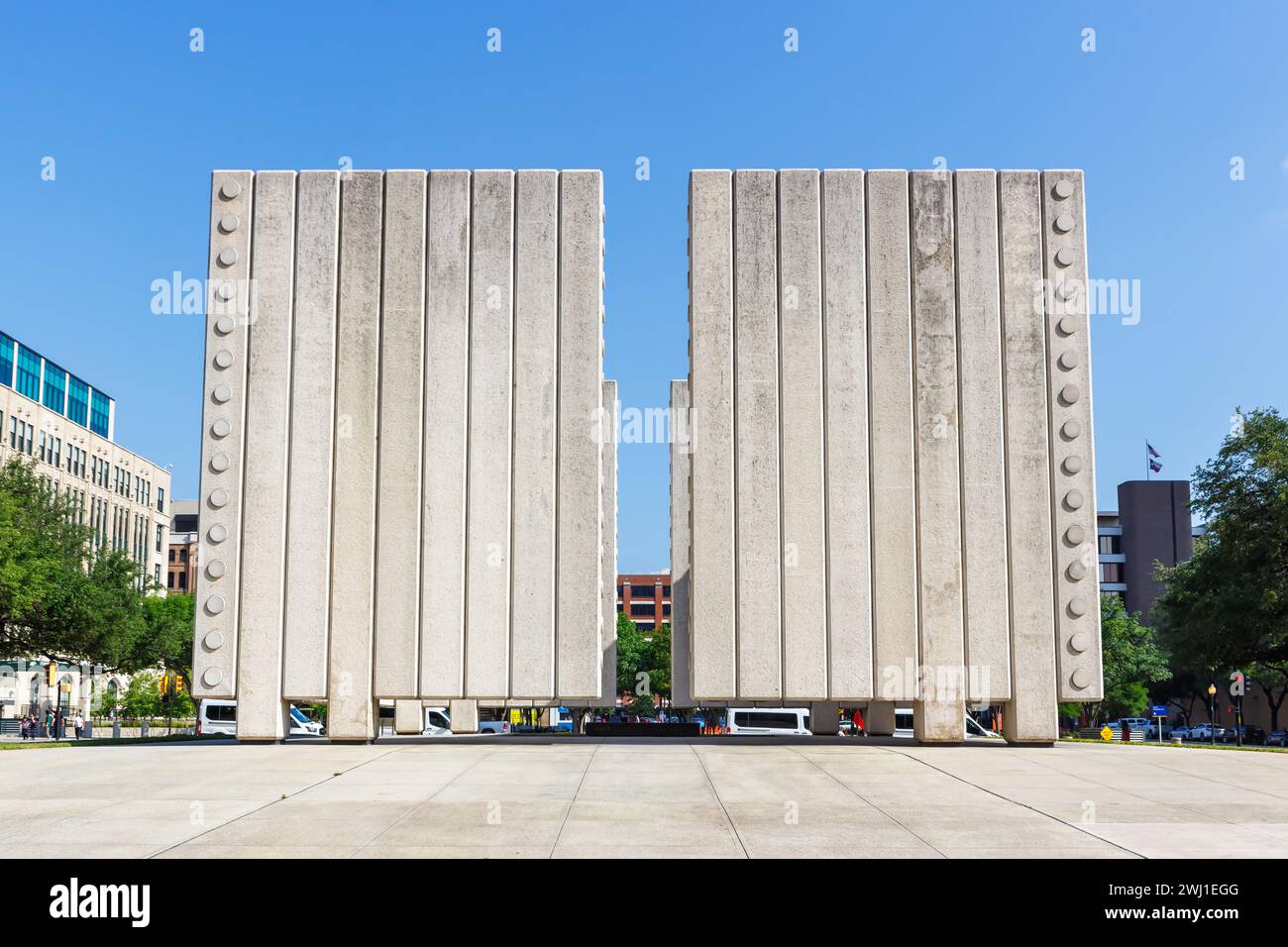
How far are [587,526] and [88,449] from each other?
3778 inches

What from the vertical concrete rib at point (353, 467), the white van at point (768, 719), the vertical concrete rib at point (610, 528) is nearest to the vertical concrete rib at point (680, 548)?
the vertical concrete rib at point (610, 528)

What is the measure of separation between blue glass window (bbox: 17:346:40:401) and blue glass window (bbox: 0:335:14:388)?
1702 millimetres

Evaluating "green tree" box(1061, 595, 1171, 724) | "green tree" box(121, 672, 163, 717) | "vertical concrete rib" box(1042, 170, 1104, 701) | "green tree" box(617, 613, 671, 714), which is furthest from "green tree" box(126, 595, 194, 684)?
"green tree" box(1061, 595, 1171, 724)

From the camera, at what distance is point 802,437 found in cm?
3198

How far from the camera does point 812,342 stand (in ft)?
106

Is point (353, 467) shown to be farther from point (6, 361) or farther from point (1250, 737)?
point (6, 361)

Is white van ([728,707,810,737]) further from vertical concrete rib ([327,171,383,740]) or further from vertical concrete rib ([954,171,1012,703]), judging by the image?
vertical concrete rib ([327,171,383,740])

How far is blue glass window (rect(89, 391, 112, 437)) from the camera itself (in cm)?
12419

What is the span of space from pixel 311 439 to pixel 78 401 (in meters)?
100

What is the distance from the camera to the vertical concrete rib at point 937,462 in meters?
31.6

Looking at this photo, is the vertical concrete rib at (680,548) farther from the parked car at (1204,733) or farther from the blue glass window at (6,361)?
the blue glass window at (6,361)
